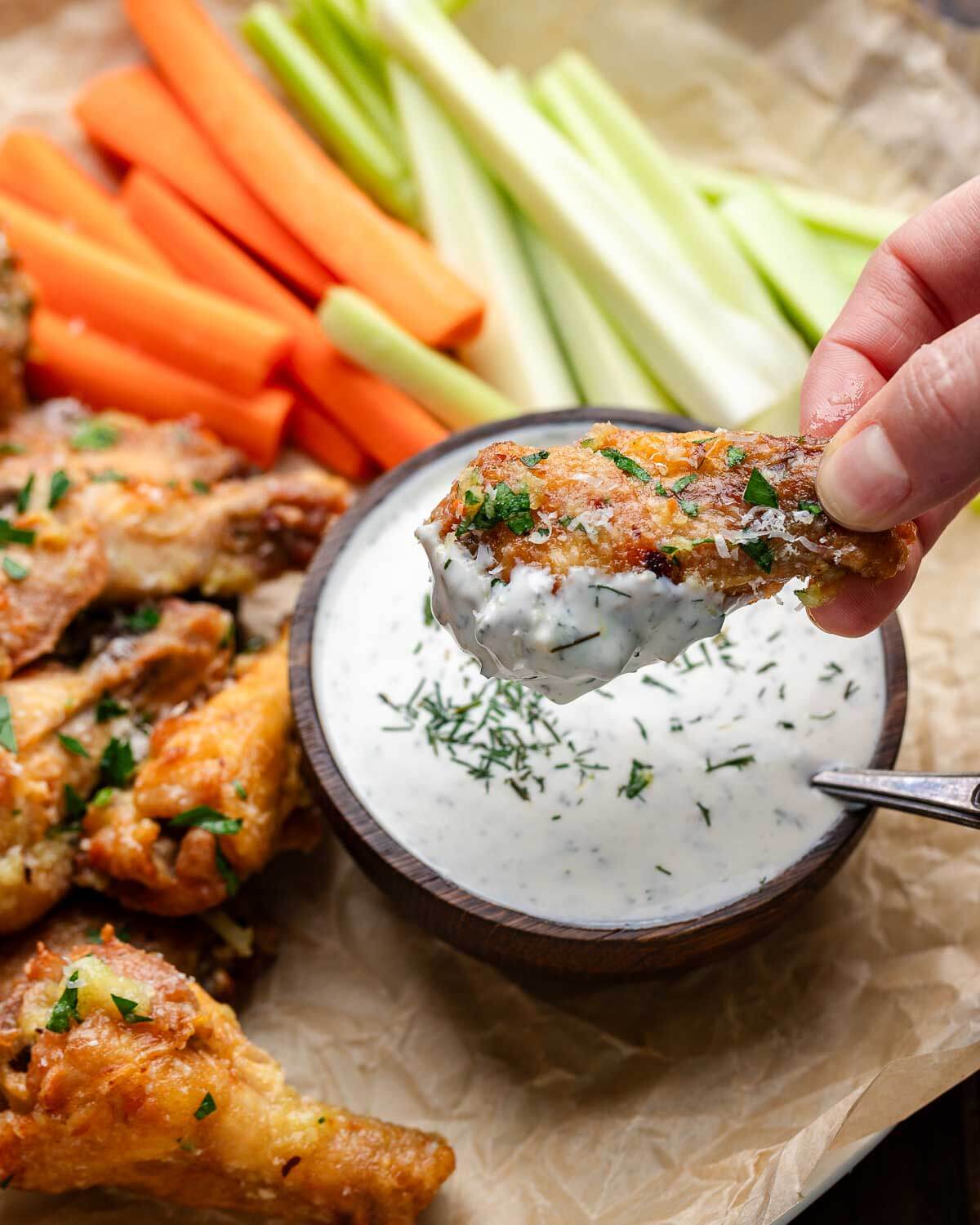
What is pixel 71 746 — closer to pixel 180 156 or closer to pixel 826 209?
pixel 180 156

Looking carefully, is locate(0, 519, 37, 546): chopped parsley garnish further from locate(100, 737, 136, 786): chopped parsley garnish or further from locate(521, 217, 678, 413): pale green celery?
locate(521, 217, 678, 413): pale green celery

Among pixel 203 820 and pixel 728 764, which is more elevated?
pixel 203 820

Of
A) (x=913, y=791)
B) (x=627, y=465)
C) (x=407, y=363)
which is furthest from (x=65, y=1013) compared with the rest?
(x=407, y=363)

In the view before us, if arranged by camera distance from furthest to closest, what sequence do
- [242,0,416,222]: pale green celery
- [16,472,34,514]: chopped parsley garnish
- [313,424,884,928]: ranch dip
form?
[242,0,416,222]: pale green celery, [16,472,34,514]: chopped parsley garnish, [313,424,884,928]: ranch dip

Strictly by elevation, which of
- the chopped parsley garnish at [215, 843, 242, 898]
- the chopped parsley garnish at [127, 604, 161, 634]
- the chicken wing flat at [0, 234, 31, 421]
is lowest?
the chopped parsley garnish at [215, 843, 242, 898]

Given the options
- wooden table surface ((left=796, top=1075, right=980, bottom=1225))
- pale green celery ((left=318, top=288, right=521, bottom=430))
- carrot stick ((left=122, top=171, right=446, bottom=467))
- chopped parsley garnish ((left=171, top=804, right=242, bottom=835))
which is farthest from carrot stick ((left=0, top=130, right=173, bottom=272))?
Answer: wooden table surface ((left=796, top=1075, right=980, bottom=1225))

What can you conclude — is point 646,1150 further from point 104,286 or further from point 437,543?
point 104,286
